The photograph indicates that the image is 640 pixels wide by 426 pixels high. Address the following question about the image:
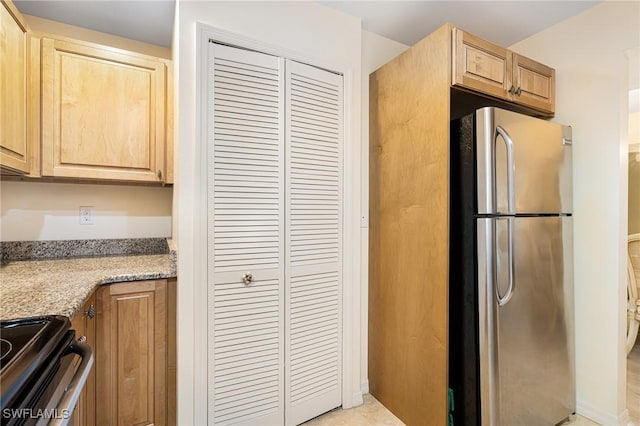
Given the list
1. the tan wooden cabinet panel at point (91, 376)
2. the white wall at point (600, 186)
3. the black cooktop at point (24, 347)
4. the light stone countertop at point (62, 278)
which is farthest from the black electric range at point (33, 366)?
the white wall at point (600, 186)

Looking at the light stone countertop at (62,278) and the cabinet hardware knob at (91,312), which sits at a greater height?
the light stone countertop at (62,278)

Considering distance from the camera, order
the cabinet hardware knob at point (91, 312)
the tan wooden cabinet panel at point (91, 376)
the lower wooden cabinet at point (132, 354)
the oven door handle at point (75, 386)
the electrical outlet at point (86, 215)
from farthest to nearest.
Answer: the electrical outlet at point (86, 215) < the lower wooden cabinet at point (132, 354) < the cabinet hardware knob at point (91, 312) < the tan wooden cabinet panel at point (91, 376) < the oven door handle at point (75, 386)

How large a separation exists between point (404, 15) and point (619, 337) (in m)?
2.33

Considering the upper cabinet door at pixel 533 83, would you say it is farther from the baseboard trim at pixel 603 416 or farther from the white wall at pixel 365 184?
the baseboard trim at pixel 603 416

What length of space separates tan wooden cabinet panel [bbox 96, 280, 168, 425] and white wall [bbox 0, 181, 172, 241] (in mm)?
759

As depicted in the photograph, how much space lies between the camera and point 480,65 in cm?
163

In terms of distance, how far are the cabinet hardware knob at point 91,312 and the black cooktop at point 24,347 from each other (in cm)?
45

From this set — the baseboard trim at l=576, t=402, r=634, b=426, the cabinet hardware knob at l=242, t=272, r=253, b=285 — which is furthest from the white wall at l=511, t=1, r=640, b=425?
the cabinet hardware knob at l=242, t=272, r=253, b=285

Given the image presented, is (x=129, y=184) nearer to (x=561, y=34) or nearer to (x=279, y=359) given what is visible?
(x=279, y=359)

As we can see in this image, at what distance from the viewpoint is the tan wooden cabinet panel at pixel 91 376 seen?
1194 millimetres

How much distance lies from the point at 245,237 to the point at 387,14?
1684 millimetres

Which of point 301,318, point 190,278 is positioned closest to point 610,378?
point 301,318

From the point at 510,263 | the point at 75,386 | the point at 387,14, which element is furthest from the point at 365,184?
the point at 75,386

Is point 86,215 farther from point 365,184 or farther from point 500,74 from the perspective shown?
point 500,74
